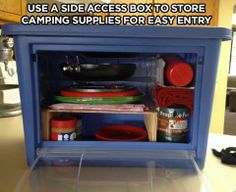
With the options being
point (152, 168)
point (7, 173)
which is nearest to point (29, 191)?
point (7, 173)

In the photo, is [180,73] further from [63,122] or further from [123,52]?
[63,122]

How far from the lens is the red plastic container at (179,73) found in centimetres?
46

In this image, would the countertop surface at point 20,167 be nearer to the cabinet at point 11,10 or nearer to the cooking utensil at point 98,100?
the cooking utensil at point 98,100

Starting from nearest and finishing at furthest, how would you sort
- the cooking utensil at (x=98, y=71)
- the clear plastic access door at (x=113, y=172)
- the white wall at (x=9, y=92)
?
the clear plastic access door at (x=113, y=172) < the cooking utensil at (x=98, y=71) < the white wall at (x=9, y=92)

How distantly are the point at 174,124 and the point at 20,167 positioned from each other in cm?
29

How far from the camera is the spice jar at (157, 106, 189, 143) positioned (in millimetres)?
471

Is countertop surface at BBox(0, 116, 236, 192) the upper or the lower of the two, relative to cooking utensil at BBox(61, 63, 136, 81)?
lower

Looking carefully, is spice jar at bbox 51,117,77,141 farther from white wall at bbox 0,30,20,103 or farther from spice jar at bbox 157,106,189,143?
white wall at bbox 0,30,20,103

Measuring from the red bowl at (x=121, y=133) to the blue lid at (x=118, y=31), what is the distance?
0.21 metres

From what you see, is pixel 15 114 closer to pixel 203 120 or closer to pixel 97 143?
pixel 97 143

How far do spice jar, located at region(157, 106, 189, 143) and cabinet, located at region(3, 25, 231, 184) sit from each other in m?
0.01

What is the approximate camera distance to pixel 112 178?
0.43 m

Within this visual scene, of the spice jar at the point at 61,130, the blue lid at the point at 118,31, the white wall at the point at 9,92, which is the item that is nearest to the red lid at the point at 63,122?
the spice jar at the point at 61,130

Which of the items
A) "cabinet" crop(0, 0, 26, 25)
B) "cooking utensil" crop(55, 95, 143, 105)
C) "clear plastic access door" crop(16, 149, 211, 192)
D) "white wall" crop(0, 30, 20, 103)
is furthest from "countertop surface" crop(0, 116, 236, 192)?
"cabinet" crop(0, 0, 26, 25)
